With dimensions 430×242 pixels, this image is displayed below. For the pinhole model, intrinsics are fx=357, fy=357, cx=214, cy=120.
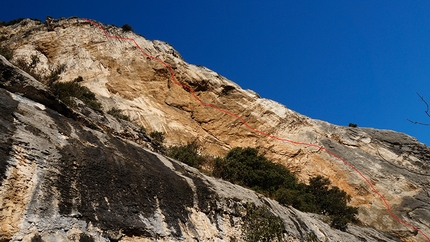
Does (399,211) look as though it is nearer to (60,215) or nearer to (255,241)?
(255,241)

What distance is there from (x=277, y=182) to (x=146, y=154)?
11638 millimetres

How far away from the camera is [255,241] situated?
10.6 m

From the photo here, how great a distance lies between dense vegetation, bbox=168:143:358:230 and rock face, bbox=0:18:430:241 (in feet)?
5.52

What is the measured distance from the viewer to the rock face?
6.87 m

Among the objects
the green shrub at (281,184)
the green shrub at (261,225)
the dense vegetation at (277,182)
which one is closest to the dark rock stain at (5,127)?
the green shrub at (261,225)

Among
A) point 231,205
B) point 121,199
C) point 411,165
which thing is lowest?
point 121,199

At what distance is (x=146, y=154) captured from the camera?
10750mm

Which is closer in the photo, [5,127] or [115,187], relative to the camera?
[5,127]

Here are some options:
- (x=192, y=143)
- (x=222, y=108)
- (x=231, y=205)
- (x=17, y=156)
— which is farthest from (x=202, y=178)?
(x=222, y=108)

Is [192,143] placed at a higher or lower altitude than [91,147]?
higher

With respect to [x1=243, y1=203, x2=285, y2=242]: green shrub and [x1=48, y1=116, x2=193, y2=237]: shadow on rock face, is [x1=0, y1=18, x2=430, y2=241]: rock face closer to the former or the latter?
[x1=48, y1=116, x2=193, y2=237]: shadow on rock face

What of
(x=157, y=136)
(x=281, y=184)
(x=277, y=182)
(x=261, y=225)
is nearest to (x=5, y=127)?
(x=261, y=225)

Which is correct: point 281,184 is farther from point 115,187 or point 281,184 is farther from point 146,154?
point 115,187

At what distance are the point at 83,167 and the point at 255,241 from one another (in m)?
5.58
